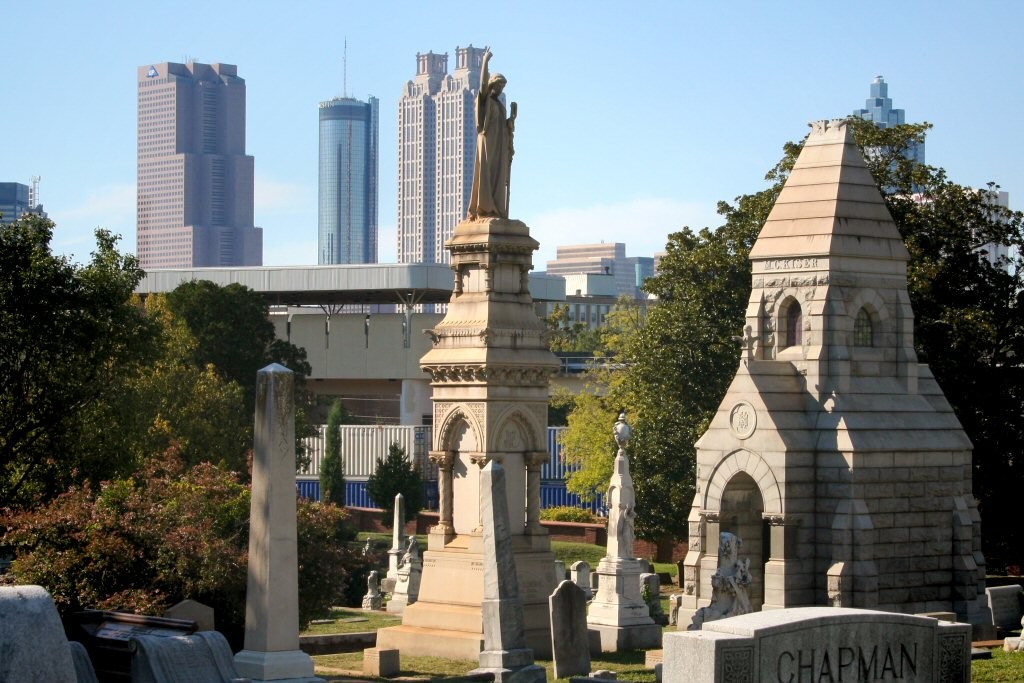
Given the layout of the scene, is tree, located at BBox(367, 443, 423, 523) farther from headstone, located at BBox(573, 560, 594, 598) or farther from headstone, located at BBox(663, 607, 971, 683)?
headstone, located at BBox(663, 607, 971, 683)

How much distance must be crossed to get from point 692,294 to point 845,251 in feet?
56.2

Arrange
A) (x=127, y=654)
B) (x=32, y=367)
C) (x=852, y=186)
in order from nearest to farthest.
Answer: (x=127, y=654)
(x=852, y=186)
(x=32, y=367)

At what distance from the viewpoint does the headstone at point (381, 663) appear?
26.5 metres

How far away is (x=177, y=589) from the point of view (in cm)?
2769

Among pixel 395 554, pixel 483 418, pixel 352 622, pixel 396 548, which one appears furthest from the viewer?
pixel 396 548

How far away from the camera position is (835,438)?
93.2 ft

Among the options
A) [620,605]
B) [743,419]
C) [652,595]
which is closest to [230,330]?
[652,595]

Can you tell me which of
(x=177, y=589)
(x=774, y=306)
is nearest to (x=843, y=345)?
(x=774, y=306)

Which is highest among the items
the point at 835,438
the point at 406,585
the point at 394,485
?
the point at 835,438

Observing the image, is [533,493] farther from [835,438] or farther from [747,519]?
[835,438]

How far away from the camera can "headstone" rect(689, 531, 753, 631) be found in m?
24.7

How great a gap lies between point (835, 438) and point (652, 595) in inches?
375

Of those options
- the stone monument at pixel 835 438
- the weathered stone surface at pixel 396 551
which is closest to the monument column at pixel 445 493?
the stone monument at pixel 835 438

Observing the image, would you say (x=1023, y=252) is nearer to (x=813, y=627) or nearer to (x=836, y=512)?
(x=836, y=512)
